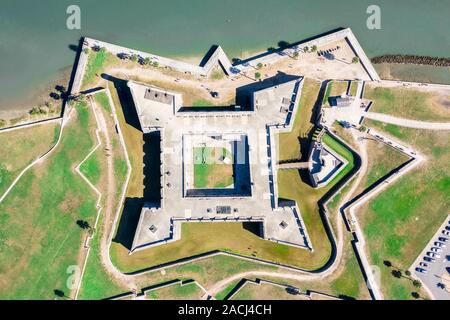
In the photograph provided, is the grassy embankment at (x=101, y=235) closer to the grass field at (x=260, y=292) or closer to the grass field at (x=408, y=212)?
the grass field at (x=260, y=292)

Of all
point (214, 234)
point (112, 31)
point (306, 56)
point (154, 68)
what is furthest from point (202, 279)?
point (112, 31)

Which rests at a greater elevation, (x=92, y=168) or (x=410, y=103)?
(x=410, y=103)

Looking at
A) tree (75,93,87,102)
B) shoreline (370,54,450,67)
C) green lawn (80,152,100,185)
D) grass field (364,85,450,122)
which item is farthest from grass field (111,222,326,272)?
shoreline (370,54,450,67)

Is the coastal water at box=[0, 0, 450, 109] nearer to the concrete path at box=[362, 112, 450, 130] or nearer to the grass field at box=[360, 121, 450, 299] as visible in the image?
the concrete path at box=[362, 112, 450, 130]

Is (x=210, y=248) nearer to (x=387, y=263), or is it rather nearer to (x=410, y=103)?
(x=387, y=263)

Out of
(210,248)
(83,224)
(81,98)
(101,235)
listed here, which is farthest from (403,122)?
(83,224)

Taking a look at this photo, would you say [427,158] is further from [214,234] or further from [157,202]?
[157,202]
